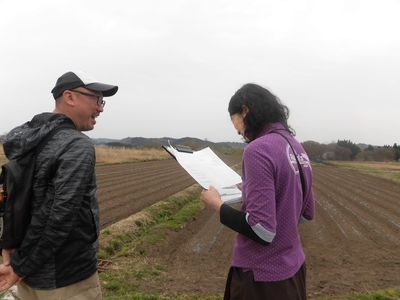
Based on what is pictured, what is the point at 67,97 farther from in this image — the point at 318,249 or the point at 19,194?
the point at 318,249

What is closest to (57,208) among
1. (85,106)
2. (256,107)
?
(85,106)

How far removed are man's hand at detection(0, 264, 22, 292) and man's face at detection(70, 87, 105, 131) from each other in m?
0.77

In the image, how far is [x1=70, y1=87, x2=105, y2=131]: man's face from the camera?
2.16 m

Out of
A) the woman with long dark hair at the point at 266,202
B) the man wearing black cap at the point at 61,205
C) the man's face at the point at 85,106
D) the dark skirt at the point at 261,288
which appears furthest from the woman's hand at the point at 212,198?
the man's face at the point at 85,106

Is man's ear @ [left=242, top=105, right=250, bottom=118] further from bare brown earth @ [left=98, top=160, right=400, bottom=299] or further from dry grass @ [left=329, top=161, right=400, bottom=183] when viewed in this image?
dry grass @ [left=329, top=161, right=400, bottom=183]

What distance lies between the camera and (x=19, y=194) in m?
1.98

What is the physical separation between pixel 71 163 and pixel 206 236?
24.2 ft

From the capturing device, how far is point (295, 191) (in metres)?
1.97

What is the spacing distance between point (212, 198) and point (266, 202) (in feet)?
1.13

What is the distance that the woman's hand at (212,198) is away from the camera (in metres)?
2.05

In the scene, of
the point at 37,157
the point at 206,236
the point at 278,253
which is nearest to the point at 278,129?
the point at 278,253

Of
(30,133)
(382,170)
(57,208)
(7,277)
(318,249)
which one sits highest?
(30,133)

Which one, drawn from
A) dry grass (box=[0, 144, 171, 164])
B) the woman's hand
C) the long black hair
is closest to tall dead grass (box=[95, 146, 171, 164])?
dry grass (box=[0, 144, 171, 164])

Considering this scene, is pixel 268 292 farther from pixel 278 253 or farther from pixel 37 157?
pixel 37 157
